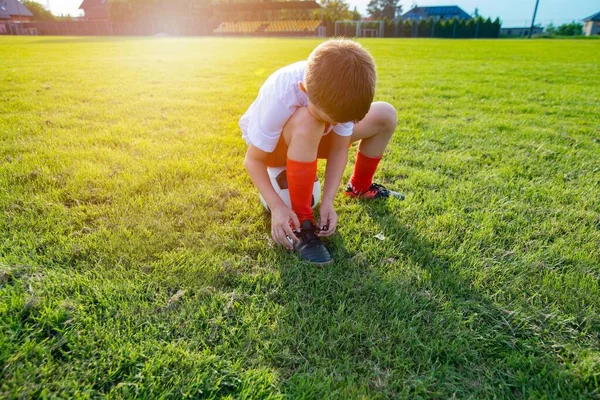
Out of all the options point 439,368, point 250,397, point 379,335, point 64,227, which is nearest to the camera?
point 250,397

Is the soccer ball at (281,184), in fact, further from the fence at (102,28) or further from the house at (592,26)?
the house at (592,26)

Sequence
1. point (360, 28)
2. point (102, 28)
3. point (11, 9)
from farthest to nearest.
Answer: point (11, 9), point (102, 28), point (360, 28)

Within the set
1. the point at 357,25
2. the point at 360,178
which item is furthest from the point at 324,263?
the point at 357,25

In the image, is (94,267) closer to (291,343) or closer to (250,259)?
(250,259)

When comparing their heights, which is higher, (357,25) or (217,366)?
(357,25)

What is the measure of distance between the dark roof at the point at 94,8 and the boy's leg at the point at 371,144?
6369cm

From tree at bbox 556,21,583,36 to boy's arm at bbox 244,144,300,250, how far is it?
52087 mm

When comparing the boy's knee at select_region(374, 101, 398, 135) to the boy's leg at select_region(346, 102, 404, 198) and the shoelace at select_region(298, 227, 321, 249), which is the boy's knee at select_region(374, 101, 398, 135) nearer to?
the boy's leg at select_region(346, 102, 404, 198)

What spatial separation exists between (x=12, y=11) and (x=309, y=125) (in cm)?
6236

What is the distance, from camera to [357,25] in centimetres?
3841

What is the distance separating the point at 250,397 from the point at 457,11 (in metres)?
77.3

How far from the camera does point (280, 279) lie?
150 cm

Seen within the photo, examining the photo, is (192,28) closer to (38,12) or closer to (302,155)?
(38,12)

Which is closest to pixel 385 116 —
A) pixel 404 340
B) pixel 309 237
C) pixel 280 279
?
pixel 309 237
